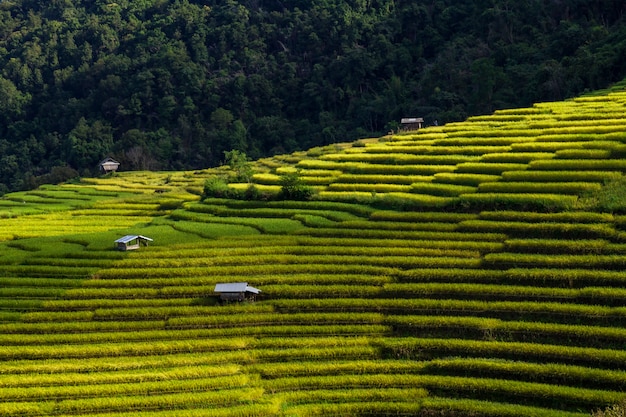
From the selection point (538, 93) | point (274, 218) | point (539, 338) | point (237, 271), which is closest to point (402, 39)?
point (538, 93)

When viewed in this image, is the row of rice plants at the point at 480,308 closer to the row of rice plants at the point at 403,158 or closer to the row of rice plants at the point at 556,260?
the row of rice plants at the point at 556,260

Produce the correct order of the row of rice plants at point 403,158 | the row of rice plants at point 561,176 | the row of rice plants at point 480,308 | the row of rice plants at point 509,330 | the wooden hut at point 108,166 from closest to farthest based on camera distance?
1. the row of rice plants at point 509,330
2. the row of rice plants at point 480,308
3. the row of rice plants at point 561,176
4. the row of rice plants at point 403,158
5. the wooden hut at point 108,166

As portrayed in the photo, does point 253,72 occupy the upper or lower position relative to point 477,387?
upper

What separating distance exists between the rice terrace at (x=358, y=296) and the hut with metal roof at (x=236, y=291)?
16.0 inches

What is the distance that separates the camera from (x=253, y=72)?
103125mm

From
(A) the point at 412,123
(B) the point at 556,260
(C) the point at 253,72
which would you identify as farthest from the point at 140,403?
(C) the point at 253,72

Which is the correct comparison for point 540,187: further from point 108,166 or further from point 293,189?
point 108,166

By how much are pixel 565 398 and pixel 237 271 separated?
1392 cm

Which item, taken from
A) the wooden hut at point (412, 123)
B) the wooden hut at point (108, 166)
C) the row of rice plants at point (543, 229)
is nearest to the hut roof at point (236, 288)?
the row of rice plants at point (543, 229)

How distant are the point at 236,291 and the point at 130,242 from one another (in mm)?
8472

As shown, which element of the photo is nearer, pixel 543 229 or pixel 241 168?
pixel 543 229

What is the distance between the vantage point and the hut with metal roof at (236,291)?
1023 inches

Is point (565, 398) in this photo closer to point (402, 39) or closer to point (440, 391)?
point (440, 391)

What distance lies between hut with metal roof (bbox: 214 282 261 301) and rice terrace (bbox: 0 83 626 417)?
406mm
